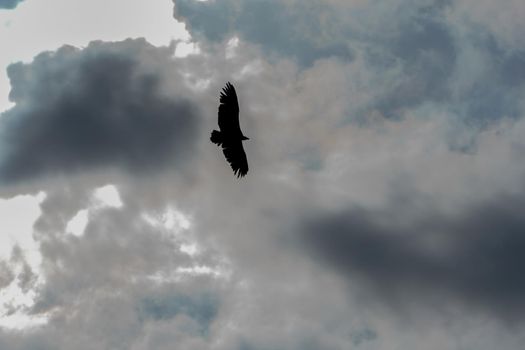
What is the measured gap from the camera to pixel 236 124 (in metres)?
49.9

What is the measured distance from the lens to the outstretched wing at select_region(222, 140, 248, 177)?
5184 centimetres

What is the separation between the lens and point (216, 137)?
2004 inches

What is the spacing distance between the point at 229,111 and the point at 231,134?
7.72 feet

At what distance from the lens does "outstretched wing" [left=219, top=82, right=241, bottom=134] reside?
48.5 m

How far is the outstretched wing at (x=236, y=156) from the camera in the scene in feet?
170

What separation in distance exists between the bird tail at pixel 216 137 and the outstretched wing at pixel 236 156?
71cm

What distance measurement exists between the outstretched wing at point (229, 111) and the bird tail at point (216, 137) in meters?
0.77

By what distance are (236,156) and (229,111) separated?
16.3 feet

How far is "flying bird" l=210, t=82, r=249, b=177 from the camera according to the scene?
48562 mm

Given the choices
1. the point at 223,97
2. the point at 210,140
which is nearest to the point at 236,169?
the point at 210,140

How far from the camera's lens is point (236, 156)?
52.8m

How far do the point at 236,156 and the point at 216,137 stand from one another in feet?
8.93

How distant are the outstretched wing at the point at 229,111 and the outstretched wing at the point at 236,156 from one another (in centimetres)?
191

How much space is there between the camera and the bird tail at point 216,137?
50.8 meters
